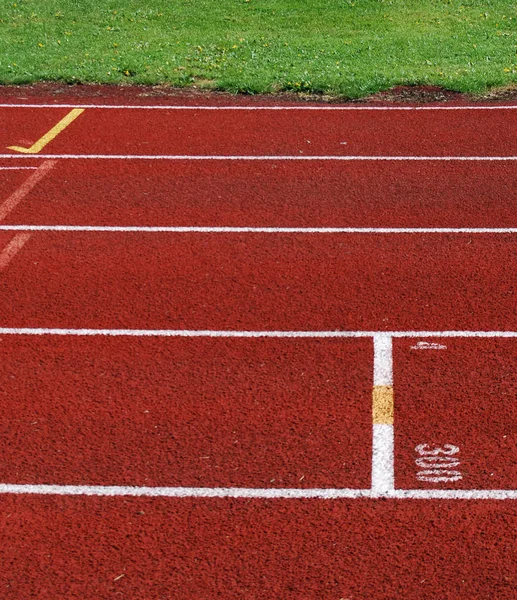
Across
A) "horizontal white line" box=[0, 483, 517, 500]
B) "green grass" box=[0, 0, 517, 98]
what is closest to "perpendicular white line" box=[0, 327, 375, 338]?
"horizontal white line" box=[0, 483, 517, 500]

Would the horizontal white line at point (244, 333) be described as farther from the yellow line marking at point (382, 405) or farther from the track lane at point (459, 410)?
the yellow line marking at point (382, 405)

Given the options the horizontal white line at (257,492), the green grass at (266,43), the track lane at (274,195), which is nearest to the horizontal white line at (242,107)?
the green grass at (266,43)

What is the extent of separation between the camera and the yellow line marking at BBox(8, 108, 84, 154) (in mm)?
10461

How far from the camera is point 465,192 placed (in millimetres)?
9258

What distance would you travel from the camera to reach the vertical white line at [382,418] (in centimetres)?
541

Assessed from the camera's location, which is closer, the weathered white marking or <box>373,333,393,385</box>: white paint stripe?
<box>373,333,393,385</box>: white paint stripe

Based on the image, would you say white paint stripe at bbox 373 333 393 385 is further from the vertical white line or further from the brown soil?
the brown soil

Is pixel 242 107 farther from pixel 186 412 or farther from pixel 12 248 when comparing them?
pixel 186 412

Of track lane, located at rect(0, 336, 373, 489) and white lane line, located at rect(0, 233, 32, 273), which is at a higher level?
white lane line, located at rect(0, 233, 32, 273)

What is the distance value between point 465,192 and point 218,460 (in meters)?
4.69

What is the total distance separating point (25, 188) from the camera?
9.42 m

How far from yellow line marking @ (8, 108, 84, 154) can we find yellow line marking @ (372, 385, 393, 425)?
563 centimetres

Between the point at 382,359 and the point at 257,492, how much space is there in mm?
1621

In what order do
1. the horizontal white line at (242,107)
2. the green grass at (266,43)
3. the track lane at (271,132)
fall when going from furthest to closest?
the green grass at (266,43) < the horizontal white line at (242,107) < the track lane at (271,132)
